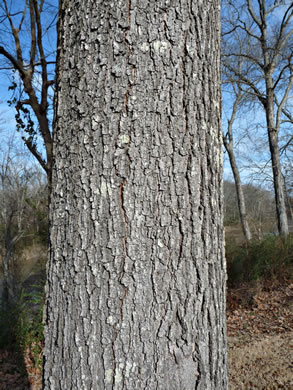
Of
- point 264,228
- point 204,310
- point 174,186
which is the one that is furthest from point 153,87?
point 264,228

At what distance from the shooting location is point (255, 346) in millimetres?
5641

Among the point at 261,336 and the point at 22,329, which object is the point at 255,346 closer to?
the point at 261,336

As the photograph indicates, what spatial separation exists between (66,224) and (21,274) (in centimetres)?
1191

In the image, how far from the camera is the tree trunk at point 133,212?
1.23 m

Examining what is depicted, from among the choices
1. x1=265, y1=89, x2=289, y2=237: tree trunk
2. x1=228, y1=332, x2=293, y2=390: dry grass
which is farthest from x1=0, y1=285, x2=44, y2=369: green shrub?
x1=265, y1=89, x2=289, y2=237: tree trunk

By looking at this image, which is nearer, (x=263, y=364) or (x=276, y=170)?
(x=263, y=364)

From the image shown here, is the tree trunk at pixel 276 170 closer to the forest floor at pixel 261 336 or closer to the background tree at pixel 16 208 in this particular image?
the forest floor at pixel 261 336

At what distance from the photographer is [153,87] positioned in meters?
1.27

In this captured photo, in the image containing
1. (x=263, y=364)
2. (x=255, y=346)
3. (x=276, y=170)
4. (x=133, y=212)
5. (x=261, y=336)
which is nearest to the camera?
(x=133, y=212)

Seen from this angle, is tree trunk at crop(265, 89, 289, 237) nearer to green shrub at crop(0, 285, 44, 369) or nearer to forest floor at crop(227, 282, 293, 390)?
forest floor at crop(227, 282, 293, 390)

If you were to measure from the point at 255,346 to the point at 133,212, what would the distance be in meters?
5.59

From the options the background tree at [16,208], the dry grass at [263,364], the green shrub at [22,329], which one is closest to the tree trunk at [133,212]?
the dry grass at [263,364]

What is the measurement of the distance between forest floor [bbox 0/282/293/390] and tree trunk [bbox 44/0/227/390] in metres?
3.73

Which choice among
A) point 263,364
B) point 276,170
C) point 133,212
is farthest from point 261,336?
point 276,170
